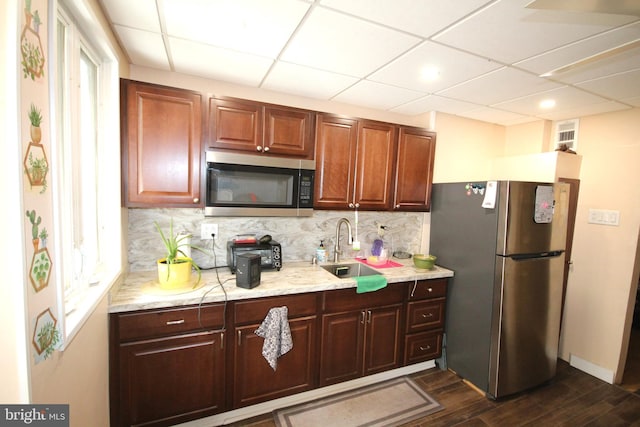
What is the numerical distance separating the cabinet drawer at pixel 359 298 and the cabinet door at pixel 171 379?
787 millimetres

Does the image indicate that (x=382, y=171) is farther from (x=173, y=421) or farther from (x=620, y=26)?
(x=173, y=421)

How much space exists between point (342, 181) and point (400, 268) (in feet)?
3.18

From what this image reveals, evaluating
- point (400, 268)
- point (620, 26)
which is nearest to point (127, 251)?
point (400, 268)

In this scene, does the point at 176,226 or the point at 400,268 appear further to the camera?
the point at 400,268

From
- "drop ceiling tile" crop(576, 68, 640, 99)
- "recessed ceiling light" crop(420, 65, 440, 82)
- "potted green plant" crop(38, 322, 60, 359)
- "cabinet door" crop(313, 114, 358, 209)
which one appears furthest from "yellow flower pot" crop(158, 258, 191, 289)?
"drop ceiling tile" crop(576, 68, 640, 99)

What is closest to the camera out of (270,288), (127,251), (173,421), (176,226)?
(173,421)

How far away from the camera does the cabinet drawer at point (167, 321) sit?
1.53m

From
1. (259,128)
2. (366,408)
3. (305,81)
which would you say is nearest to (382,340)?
(366,408)

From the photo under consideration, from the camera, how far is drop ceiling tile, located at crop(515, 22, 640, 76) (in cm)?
135

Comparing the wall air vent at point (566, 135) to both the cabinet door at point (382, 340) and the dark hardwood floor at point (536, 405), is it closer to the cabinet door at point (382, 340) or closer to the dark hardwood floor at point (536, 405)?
the dark hardwood floor at point (536, 405)

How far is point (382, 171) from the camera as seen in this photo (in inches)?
98.3

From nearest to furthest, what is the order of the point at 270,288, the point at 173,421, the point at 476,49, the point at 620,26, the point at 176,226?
the point at 620,26 < the point at 476,49 < the point at 173,421 < the point at 270,288 < the point at 176,226

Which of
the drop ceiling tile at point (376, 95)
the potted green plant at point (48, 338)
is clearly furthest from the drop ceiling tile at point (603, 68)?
the potted green plant at point (48, 338)

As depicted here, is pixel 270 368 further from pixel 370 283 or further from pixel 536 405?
pixel 536 405
